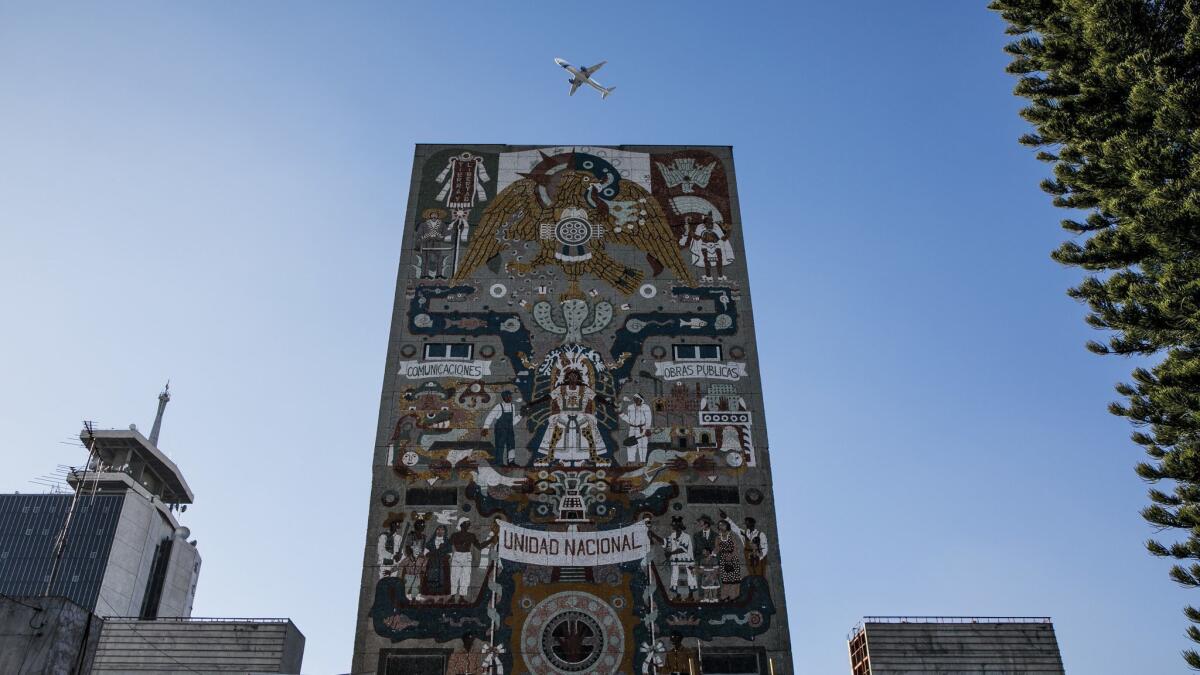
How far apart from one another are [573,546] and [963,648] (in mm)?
12915

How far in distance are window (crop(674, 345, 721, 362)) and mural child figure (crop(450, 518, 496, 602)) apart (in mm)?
9693

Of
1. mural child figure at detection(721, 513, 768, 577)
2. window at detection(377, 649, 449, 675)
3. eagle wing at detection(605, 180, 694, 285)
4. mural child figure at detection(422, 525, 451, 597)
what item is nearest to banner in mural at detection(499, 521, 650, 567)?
mural child figure at detection(422, 525, 451, 597)

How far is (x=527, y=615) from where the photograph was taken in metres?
32.2

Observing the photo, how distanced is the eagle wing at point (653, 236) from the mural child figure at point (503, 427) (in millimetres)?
8329

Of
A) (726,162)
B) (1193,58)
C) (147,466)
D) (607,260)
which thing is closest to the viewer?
(1193,58)

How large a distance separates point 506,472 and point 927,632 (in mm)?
14825

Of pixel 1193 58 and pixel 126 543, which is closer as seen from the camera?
pixel 1193 58

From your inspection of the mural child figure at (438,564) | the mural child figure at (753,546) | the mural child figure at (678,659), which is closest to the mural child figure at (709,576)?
the mural child figure at (753,546)

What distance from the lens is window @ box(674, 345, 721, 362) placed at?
37594mm

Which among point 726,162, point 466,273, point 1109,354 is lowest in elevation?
point 1109,354

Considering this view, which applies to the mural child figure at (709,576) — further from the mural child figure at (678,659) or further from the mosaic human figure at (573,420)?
the mosaic human figure at (573,420)

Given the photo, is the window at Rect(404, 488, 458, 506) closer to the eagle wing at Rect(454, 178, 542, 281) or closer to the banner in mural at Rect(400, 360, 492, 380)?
the banner in mural at Rect(400, 360, 492, 380)

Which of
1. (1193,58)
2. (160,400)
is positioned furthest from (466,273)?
(160,400)

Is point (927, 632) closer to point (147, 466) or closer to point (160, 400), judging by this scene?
point (147, 466)
